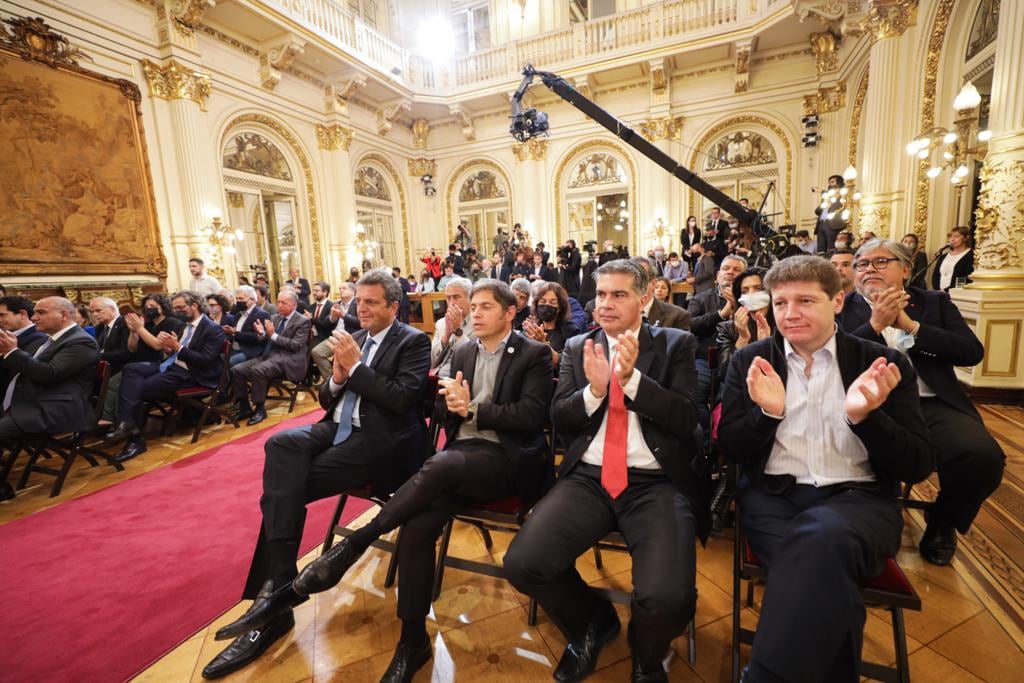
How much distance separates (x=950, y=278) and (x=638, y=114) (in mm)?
8216

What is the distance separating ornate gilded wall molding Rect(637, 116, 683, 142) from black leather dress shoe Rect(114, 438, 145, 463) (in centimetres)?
1132

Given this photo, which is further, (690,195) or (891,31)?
(690,195)

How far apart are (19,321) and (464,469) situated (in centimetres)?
406

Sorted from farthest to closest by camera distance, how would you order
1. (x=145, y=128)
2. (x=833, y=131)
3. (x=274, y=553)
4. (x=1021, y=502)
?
(x=833, y=131) < (x=145, y=128) < (x=1021, y=502) < (x=274, y=553)

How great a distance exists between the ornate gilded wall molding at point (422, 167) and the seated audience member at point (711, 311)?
38.5 ft

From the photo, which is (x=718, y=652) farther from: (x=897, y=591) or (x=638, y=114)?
(x=638, y=114)

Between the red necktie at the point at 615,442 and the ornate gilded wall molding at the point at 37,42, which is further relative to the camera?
the ornate gilded wall molding at the point at 37,42

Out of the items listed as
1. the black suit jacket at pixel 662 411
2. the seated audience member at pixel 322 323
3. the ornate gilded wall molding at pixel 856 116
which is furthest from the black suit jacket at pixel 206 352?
the ornate gilded wall molding at pixel 856 116

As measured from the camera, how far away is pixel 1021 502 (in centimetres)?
254

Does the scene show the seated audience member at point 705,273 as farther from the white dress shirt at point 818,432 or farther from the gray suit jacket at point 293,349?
the gray suit jacket at point 293,349

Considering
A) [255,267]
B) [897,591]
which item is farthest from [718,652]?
[255,267]

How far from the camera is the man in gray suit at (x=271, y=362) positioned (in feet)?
15.6

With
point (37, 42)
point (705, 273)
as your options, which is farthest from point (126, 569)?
point (37, 42)

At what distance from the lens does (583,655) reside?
63.2 inches
